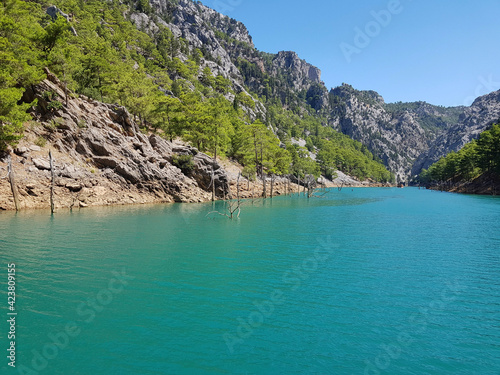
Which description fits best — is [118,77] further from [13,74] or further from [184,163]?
[13,74]

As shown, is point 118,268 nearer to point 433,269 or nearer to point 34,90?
point 433,269

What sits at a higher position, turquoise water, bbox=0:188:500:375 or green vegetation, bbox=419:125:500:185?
green vegetation, bbox=419:125:500:185

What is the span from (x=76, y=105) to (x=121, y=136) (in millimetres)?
9471

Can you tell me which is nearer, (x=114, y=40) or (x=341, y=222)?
(x=341, y=222)

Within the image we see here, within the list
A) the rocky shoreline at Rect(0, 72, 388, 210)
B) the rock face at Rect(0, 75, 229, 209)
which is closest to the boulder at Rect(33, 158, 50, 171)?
the rock face at Rect(0, 75, 229, 209)

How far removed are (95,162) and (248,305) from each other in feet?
153

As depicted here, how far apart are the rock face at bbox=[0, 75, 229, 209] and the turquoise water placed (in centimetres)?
1857

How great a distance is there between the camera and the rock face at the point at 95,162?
4109cm

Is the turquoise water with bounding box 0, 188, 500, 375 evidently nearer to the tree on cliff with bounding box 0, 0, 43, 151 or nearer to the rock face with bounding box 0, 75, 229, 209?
the rock face with bounding box 0, 75, 229, 209

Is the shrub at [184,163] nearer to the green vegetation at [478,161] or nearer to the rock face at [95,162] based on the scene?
the rock face at [95,162]

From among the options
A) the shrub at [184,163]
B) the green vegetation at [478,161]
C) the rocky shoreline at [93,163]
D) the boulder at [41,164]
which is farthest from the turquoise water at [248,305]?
the green vegetation at [478,161]

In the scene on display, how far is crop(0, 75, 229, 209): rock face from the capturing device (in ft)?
135

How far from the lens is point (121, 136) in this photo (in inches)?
2200

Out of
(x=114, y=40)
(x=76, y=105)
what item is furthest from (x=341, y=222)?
(x=114, y=40)
